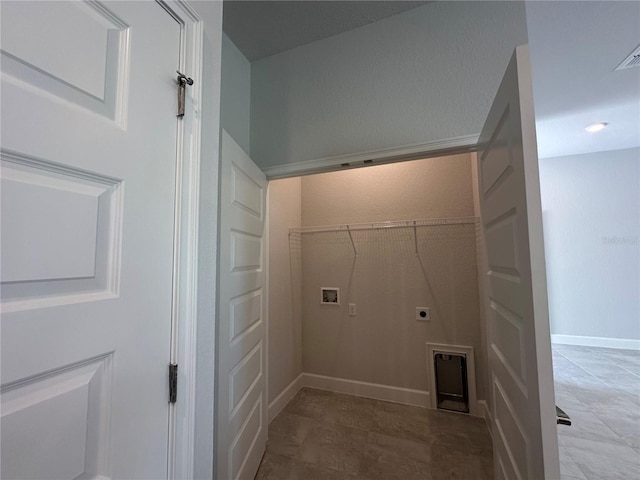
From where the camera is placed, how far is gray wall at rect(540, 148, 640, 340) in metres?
3.73

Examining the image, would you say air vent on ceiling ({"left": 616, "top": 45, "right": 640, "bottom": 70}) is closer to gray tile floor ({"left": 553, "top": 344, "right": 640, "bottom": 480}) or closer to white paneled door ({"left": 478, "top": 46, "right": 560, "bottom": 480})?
white paneled door ({"left": 478, "top": 46, "right": 560, "bottom": 480})

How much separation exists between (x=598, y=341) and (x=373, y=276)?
381 centimetres

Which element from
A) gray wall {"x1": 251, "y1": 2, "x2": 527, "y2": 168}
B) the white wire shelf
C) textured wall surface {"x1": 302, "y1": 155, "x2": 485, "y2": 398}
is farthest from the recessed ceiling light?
gray wall {"x1": 251, "y1": 2, "x2": 527, "y2": 168}

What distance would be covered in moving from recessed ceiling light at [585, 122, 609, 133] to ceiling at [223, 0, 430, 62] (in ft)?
10.2

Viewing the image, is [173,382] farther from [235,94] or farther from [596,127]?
[596,127]

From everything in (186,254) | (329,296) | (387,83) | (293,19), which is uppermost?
(293,19)

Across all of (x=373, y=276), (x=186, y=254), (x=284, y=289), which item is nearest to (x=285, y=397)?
(x=284, y=289)

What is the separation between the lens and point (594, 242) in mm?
3898

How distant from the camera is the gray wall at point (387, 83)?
1.46 m

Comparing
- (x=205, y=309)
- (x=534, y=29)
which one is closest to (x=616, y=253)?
(x=534, y=29)

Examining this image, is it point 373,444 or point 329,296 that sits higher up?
point 329,296

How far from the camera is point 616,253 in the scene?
3.79 meters

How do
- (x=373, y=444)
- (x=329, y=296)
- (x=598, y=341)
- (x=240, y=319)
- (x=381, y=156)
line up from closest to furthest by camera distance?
(x=240, y=319) < (x=381, y=156) < (x=373, y=444) < (x=329, y=296) < (x=598, y=341)

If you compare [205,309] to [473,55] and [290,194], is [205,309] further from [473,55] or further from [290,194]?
[290,194]
